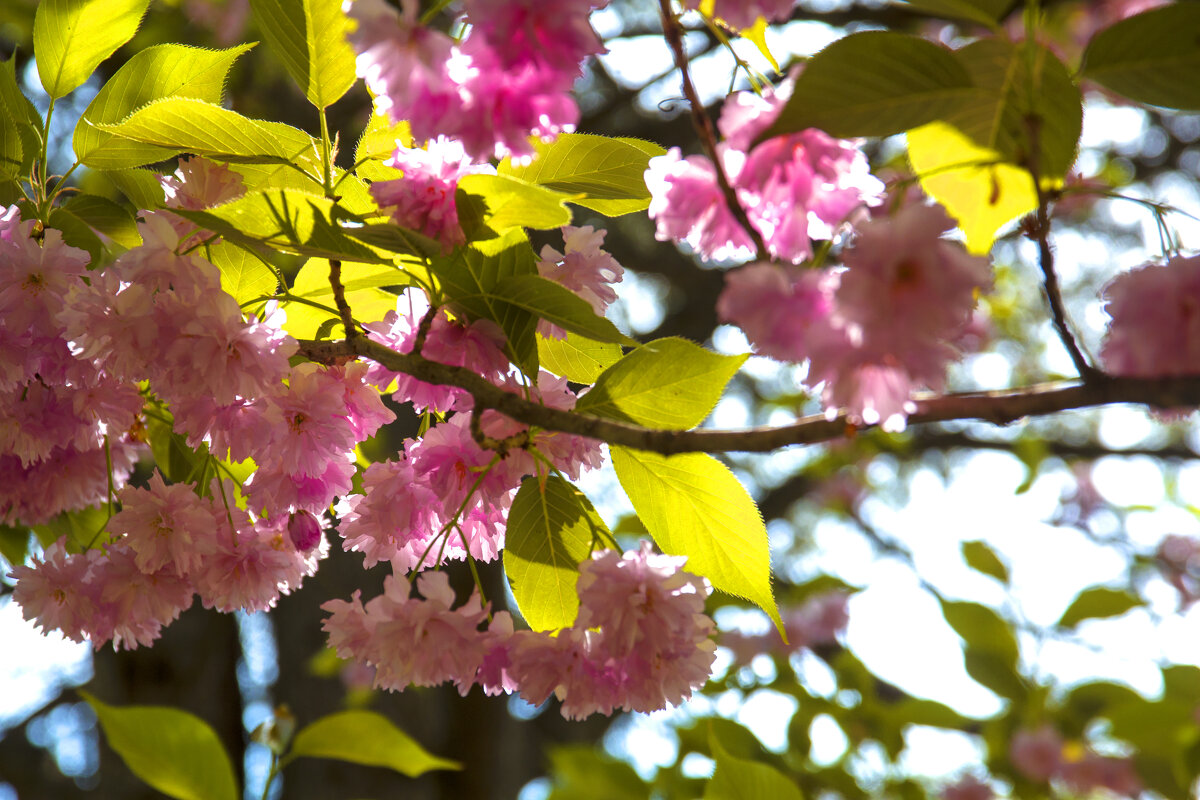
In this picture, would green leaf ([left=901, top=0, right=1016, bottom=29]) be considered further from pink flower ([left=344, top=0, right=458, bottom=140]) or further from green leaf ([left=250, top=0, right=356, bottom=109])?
green leaf ([left=250, top=0, right=356, bottom=109])

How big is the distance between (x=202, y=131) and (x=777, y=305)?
0.65 metres

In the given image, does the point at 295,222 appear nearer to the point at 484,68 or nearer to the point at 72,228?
the point at 484,68

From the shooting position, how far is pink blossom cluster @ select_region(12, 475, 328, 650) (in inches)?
39.0

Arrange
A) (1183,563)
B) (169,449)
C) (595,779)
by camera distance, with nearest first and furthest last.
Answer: (169,449), (595,779), (1183,563)

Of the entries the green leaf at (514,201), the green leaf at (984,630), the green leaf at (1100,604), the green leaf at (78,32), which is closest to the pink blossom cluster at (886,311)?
the green leaf at (514,201)

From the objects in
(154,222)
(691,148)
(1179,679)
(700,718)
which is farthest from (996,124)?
(691,148)

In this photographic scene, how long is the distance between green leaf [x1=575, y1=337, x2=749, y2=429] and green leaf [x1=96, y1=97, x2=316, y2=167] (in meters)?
0.42

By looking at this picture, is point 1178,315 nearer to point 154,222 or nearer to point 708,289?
point 154,222

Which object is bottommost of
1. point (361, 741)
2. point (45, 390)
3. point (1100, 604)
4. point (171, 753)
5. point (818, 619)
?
point (818, 619)

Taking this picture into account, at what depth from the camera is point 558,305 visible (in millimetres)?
778

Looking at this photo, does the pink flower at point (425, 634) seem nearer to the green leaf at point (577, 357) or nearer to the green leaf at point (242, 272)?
the green leaf at point (577, 357)

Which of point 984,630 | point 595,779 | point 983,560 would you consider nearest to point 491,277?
point 595,779

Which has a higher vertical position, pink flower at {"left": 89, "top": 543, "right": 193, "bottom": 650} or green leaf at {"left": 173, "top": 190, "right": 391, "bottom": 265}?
green leaf at {"left": 173, "top": 190, "right": 391, "bottom": 265}

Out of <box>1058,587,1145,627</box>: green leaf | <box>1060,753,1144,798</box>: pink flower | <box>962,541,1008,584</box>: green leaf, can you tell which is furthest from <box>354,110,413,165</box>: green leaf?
<box>1060,753,1144,798</box>: pink flower
